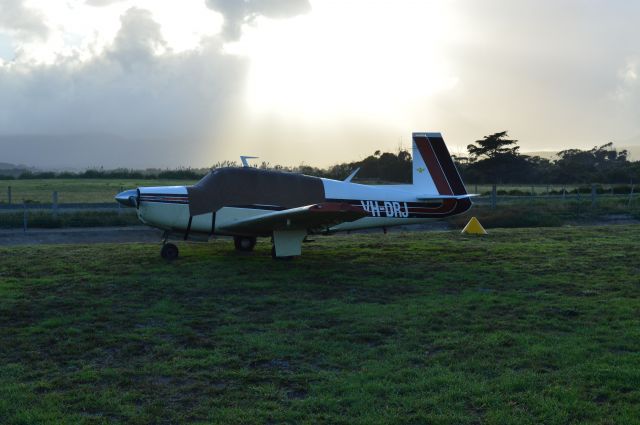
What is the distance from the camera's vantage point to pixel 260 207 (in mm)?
11688

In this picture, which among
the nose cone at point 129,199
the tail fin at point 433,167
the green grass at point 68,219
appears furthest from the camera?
the green grass at point 68,219

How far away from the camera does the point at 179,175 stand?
151 ft

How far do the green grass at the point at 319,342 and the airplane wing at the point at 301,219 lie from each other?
68 centimetres

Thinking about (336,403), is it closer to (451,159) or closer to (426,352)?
(426,352)

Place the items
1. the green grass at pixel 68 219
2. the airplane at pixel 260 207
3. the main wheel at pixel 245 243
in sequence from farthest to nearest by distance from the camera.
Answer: the green grass at pixel 68 219
the main wheel at pixel 245 243
the airplane at pixel 260 207

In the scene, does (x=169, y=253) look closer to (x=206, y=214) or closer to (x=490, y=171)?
(x=206, y=214)

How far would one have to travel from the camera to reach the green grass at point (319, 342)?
4352mm

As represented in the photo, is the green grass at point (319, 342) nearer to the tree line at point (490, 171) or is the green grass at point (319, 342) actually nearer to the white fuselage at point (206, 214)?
the white fuselage at point (206, 214)

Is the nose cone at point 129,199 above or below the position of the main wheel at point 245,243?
above

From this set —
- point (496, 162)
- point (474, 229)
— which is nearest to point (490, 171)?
point (496, 162)

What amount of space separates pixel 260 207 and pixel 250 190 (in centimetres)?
37

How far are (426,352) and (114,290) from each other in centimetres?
480

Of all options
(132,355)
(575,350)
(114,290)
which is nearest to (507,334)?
(575,350)

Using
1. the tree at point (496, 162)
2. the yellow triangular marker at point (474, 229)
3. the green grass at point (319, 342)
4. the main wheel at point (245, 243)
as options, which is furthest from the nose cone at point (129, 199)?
the tree at point (496, 162)
